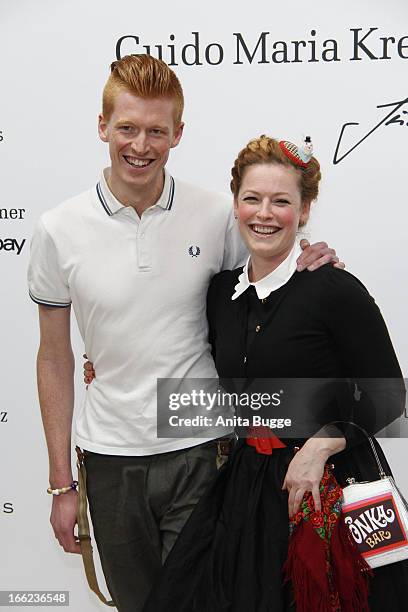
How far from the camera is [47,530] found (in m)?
2.69

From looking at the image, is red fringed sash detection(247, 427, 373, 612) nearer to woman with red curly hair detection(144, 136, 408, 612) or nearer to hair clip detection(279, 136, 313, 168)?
woman with red curly hair detection(144, 136, 408, 612)

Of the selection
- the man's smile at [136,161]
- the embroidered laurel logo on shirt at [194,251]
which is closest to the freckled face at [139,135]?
the man's smile at [136,161]

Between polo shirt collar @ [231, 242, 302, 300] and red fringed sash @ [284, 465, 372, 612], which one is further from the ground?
polo shirt collar @ [231, 242, 302, 300]

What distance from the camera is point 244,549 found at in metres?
1.68

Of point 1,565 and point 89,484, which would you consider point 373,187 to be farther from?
point 1,565

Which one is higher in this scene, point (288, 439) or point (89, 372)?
point (89, 372)

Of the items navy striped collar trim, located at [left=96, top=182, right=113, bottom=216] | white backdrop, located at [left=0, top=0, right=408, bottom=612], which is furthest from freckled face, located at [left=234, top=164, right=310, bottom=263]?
white backdrop, located at [left=0, top=0, right=408, bottom=612]

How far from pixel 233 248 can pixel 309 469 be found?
22.4 inches

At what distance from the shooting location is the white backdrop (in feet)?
7.67

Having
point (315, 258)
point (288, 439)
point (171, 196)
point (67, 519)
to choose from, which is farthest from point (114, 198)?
point (67, 519)

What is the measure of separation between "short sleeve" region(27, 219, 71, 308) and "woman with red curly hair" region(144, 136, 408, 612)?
376mm

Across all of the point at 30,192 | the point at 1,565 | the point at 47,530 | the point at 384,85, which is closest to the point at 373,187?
the point at 384,85

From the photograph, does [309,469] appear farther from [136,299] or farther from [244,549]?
[136,299]

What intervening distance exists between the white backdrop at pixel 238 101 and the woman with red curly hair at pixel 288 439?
0.68 meters
